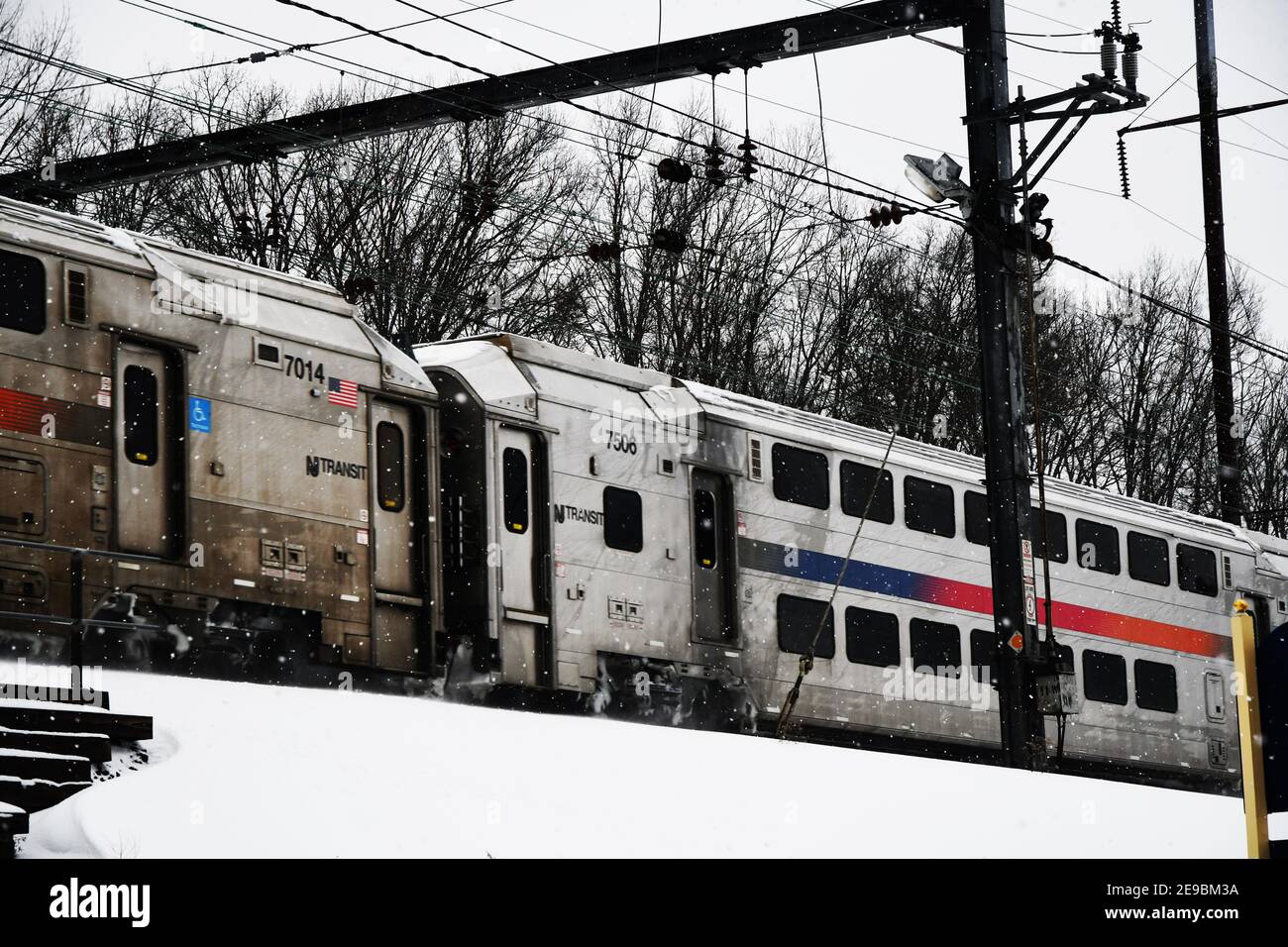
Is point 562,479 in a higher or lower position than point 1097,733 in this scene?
higher

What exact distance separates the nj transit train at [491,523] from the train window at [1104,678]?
0.20ft

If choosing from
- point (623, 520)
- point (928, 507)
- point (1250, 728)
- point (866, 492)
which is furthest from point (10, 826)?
point (928, 507)

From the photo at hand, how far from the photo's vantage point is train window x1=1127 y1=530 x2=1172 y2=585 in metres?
29.0

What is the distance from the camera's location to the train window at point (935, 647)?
82.4 ft

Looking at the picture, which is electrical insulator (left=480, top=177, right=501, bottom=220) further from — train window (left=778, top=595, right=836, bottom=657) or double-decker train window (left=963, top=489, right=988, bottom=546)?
train window (left=778, top=595, right=836, bottom=657)

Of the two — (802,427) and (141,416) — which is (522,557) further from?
(802,427)

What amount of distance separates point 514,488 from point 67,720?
937 cm

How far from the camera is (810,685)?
23281 mm

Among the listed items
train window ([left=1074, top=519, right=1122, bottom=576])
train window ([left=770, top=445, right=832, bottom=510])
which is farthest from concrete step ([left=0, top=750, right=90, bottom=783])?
train window ([left=1074, top=519, right=1122, bottom=576])

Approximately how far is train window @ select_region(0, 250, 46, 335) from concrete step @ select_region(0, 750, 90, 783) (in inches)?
234
